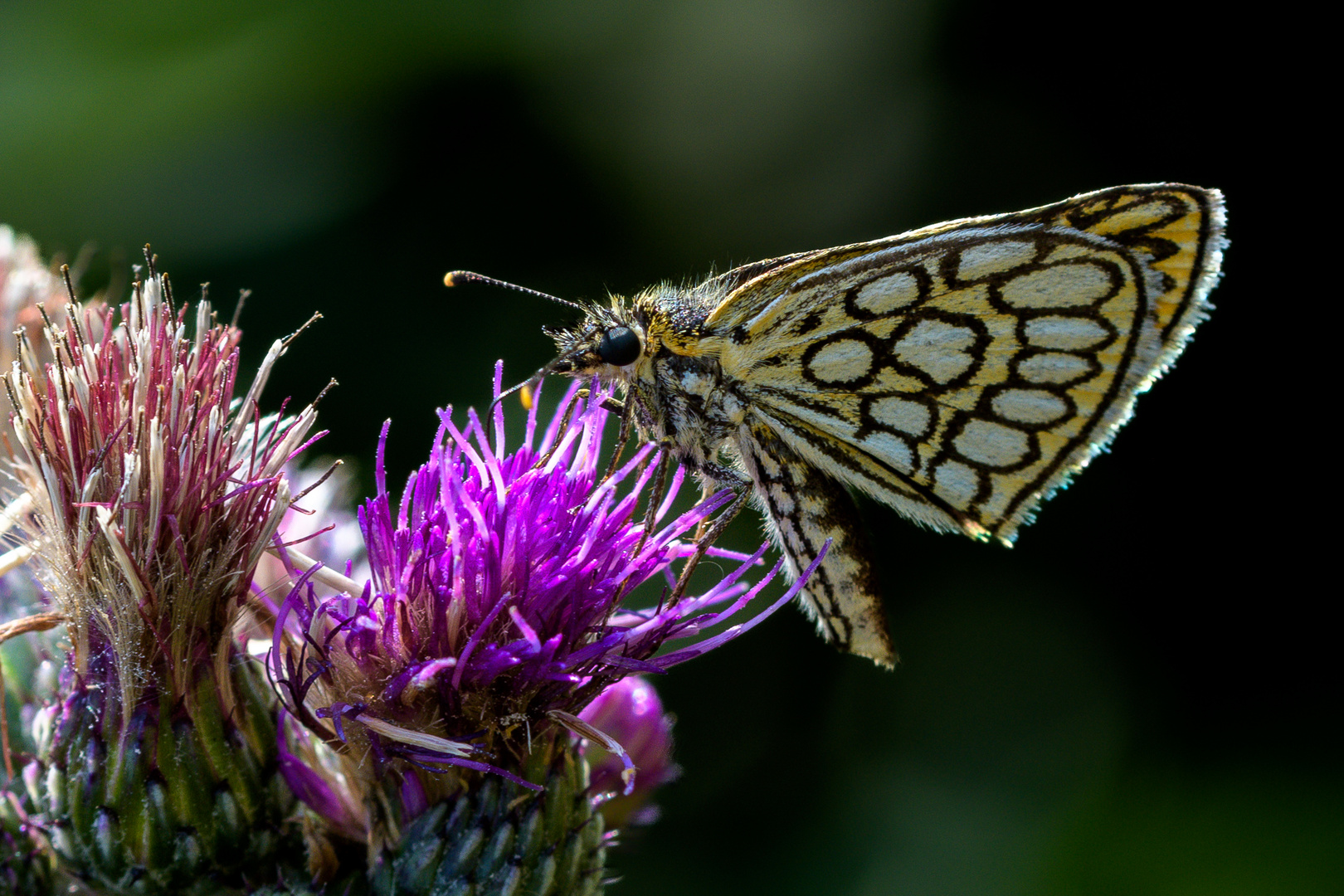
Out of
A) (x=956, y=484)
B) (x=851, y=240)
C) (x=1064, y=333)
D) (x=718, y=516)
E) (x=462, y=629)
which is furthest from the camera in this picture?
(x=851, y=240)

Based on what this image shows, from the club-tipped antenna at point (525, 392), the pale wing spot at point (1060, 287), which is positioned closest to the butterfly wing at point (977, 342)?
the pale wing spot at point (1060, 287)

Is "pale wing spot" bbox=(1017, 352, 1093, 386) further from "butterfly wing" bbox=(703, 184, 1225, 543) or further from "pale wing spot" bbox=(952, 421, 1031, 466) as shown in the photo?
"pale wing spot" bbox=(952, 421, 1031, 466)

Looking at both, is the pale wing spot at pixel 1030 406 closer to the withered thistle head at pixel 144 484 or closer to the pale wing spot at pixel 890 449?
the pale wing spot at pixel 890 449

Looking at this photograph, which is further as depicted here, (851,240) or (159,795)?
(851,240)

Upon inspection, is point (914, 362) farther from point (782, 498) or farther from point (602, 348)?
point (602, 348)

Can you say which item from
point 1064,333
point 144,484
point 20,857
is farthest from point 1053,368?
point 20,857

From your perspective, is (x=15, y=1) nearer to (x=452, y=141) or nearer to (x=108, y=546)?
(x=452, y=141)

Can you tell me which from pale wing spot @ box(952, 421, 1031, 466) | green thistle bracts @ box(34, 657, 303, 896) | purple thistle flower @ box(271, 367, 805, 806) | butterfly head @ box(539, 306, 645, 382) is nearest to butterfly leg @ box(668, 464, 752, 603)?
purple thistle flower @ box(271, 367, 805, 806)

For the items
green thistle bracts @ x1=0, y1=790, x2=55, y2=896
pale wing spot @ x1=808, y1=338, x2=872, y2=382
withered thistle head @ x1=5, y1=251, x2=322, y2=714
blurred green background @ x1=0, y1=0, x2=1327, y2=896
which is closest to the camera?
withered thistle head @ x1=5, y1=251, x2=322, y2=714
